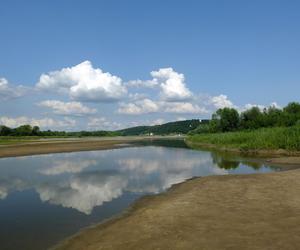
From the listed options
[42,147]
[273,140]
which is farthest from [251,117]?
[42,147]

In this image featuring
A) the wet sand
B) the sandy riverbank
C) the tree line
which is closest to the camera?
the sandy riverbank

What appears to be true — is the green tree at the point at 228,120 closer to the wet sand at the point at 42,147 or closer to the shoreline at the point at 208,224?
the wet sand at the point at 42,147

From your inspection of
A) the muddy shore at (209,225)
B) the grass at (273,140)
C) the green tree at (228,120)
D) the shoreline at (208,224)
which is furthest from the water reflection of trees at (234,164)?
the green tree at (228,120)

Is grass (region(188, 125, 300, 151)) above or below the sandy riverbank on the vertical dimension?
above

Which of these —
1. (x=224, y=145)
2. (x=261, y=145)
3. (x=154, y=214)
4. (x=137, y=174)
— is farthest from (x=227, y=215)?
(x=224, y=145)

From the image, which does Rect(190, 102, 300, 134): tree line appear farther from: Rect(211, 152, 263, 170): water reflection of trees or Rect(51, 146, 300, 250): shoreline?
Rect(51, 146, 300, 250): shoreline

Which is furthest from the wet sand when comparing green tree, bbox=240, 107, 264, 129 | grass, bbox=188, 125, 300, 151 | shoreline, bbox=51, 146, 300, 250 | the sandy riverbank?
green tree, bbox=240, 107, 264, 129

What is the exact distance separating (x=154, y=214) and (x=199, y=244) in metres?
4.49

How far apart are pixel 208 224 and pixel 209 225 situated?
0.46ft

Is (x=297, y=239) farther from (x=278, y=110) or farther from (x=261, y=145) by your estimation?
(x=278, y=110)

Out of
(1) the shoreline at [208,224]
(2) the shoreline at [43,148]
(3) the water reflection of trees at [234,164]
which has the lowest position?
(3) the water reflection of trees at [234,164]

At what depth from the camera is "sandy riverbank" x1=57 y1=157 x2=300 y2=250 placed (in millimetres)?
11055

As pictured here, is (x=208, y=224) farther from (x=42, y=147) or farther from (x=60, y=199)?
(x=42, y=147)

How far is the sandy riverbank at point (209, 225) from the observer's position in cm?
1105
